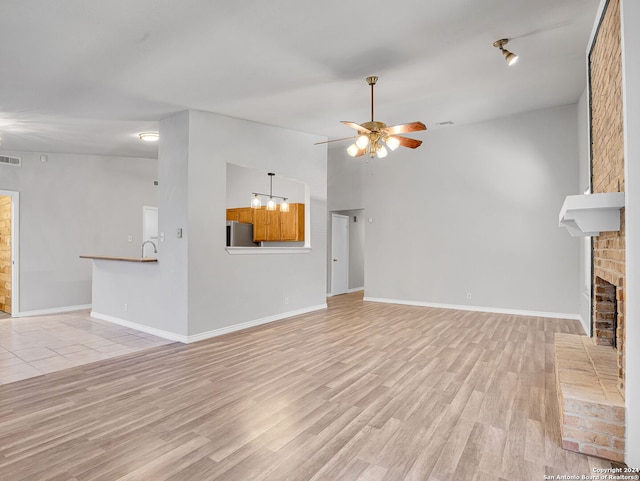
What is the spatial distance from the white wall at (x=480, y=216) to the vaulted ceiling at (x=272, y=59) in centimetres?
94

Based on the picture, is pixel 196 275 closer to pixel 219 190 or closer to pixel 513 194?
pixel 219 190

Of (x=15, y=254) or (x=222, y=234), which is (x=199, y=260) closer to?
(x=222, y=234)

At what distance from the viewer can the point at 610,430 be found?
2.07m

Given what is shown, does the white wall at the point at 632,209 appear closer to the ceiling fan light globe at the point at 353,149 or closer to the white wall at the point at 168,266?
the ceiling fan light globe at the point at 353,149

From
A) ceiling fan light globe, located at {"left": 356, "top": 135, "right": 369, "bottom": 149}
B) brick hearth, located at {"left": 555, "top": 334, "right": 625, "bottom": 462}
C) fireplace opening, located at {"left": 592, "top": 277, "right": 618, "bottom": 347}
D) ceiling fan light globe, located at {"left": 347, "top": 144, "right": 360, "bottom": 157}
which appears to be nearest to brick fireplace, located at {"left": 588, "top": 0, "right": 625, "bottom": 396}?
fireplace opening, located at {"left": 592, "top": 277, "right": 618, "bottom": 347}

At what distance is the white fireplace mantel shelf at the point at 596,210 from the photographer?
2.19m

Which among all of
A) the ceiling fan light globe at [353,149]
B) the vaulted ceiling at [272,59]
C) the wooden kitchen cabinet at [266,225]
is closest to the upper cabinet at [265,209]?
the wooden kitchen cabinet at [266,225]

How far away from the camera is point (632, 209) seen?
1997 mm

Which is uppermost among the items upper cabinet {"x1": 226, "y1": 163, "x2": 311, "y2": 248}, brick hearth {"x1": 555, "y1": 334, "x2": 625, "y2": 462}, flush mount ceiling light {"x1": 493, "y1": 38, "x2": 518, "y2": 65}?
flush mount ceiling light {"x1": 493, "y1": 38, "x2": 518, "y2": 65}

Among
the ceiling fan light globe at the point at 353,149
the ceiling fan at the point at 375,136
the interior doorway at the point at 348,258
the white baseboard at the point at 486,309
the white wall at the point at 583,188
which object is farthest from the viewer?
the interior doorway at the point at 348,258

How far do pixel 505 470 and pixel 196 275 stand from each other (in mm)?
3790

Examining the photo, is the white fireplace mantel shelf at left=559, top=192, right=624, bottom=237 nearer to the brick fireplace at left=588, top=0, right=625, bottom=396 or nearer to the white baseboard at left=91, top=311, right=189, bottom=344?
the brick fireplace at left=588, top=0, right=625, bottom=396

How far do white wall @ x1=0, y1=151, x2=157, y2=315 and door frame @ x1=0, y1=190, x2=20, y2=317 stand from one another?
5 centimetres

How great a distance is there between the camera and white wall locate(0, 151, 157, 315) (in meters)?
6.25
